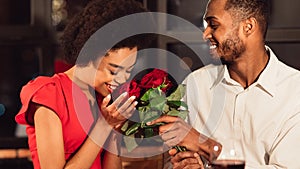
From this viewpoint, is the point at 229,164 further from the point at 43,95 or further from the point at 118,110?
the point at 43,95

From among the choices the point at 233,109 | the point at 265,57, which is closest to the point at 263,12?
the point at 265,57

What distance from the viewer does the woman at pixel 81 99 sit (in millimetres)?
1995

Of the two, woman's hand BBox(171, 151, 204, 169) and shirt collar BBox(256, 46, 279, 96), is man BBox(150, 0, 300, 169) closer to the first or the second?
shirt collar BBox(256, 46, 279, 96)

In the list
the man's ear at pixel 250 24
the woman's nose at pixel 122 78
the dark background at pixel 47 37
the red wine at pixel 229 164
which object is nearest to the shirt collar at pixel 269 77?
the man's ear at pixel 250 24

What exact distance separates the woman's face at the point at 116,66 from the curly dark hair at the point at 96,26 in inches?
0.7

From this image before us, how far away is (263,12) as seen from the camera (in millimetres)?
2242

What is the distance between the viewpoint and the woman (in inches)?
78.5

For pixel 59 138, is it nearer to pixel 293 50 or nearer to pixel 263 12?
pixel 263 12

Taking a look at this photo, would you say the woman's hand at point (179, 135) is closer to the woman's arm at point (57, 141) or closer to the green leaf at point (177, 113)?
the green leaf at point (177, 113)

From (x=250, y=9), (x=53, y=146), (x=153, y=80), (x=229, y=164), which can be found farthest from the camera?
(x=250, y=9)

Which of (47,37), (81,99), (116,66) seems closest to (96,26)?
(116,66)

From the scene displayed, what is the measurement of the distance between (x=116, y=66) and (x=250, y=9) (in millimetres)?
494

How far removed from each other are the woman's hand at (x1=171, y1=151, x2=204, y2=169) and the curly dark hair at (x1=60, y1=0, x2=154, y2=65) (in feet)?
1.18

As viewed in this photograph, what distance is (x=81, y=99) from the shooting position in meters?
2.13
